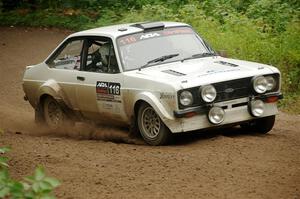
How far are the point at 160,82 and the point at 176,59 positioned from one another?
3.51 feet

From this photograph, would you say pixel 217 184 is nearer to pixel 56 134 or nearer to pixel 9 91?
pixel 56 134

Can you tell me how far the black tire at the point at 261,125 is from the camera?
368 inches

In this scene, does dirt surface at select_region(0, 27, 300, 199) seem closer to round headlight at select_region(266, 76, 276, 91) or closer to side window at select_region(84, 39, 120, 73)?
round headlight at select_region(266, 76, 276, 91)

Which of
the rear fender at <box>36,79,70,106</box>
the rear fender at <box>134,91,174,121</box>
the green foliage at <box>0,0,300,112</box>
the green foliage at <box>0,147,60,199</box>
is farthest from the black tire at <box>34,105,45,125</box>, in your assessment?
the green foliage at <box>0,147,60,199</box>

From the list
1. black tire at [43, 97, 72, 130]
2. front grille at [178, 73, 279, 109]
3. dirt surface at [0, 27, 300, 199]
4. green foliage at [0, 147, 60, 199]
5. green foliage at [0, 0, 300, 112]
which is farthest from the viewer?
green foliage at [0, 0, 300, 112]

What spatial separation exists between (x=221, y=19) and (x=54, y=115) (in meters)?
8.32

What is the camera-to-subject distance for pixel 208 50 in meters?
10.0

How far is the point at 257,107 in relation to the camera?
8.90 meters

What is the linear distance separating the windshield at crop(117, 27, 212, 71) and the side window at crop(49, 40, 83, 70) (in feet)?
3.14

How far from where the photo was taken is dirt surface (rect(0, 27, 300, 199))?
21.2ft

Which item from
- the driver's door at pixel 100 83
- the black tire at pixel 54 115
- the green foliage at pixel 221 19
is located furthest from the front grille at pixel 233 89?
the green foliage at pixel 221 19

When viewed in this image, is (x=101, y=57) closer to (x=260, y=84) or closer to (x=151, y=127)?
(x=151, y=127)

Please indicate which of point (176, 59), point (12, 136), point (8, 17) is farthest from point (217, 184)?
point (8, 17)

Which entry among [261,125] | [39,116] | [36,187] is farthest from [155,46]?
[36,187]
